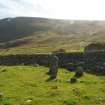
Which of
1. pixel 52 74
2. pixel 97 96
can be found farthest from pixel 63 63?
pixel 97 96

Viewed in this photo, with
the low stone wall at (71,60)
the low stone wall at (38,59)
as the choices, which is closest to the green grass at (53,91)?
the low stone wall at (71,60)

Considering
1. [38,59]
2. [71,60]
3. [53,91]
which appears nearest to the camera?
[53,91]

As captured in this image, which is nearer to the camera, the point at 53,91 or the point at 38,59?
the point at 53,91

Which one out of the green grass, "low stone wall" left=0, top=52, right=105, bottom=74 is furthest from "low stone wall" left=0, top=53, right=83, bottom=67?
the green grass

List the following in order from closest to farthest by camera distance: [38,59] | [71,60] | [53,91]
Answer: [53,91] < [71,60] < [38,59]

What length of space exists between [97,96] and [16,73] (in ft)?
56.6

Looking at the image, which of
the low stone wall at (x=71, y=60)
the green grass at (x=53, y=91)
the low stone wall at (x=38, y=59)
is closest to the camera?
the green grass at (x=53, y=91)

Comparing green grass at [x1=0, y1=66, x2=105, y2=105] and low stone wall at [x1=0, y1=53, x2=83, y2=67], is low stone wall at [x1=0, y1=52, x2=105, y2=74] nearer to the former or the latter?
low stone wall at [x1=0, y1=53, x2=83, y2=67]

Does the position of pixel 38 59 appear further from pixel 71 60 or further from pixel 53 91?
pixel 53 91

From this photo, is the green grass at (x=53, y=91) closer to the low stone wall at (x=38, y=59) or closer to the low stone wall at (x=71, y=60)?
the low stone wall at (x=71, y=60)

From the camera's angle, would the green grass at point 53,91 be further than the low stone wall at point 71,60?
No

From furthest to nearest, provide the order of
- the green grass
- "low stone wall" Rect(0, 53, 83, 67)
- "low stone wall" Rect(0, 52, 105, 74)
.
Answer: "low stone wall" Rect(0, 53, 83, 67) → "low stone wall" Rect(0, 52, 105, 74) → the green grass

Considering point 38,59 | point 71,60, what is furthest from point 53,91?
point 38,59

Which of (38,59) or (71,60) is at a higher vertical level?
(71,60)
